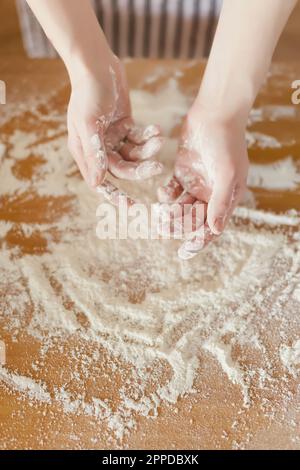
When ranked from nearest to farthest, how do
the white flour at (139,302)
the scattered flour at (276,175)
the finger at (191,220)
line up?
the white flour at (139,302)
the finger at (191,220)
the scattered flour at (276,175)

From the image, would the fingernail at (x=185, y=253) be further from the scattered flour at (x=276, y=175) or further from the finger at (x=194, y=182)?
the scattered flour at (x=276, y=175)

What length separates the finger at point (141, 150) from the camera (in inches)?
36.2

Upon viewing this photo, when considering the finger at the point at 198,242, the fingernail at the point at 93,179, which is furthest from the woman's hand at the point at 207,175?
the fingernail at the point at 93,179

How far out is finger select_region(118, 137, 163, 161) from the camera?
3.01ft

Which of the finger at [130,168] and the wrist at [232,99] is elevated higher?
the wrist at [232,99]

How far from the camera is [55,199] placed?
0.99 metres

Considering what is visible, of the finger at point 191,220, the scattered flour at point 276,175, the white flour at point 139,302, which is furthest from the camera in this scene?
the scattered flour at point 276,175

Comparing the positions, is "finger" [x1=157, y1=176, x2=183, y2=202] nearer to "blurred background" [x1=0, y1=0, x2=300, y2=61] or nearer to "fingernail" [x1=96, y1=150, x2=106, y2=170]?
"fingernail" [x1=96, y1=150, x2=106, y2=170]

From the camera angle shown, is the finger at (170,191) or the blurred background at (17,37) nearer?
the finger at (170,191)

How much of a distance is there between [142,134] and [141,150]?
0.11 feet

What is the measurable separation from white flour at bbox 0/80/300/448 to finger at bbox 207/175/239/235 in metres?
0.10

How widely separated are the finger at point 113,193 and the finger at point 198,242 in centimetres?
12
